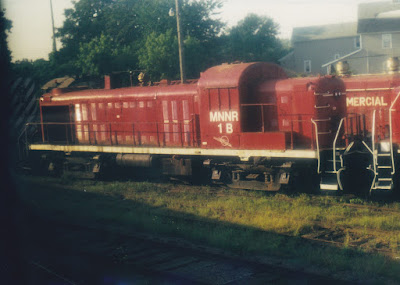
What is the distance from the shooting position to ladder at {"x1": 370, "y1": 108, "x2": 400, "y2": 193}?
11580mm

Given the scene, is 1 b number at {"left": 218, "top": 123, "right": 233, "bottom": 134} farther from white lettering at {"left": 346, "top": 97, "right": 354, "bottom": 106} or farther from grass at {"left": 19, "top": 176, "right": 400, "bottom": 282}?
white lettering at {"left": 346, "top": 97, "right": 354, "bottom": 106}

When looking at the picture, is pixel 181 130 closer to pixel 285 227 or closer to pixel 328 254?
pixel 285 227

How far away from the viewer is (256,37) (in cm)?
7212

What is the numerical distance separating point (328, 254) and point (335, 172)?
14.2ft

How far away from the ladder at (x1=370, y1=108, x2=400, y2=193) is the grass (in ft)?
1.96

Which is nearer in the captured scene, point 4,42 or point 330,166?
point 330,166

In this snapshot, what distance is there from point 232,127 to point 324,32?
55.9 m

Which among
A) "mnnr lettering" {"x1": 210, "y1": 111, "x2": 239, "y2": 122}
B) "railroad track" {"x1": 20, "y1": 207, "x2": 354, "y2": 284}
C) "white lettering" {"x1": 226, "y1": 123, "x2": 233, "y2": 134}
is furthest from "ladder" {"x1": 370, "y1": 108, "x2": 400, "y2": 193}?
"railroad track" {"x1": 20, "y1": 207, "x2": 354, "y2": 284}

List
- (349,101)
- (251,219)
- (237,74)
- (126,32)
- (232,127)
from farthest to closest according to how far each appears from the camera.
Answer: (126,32) → (349,101) → (232,127) → (237,74) → (251,219)

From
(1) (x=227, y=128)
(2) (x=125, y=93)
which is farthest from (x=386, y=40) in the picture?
(1) (x=227, y=128)

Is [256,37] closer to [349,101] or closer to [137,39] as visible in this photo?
[137,39]

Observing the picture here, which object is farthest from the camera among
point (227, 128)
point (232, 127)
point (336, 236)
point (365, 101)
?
point (365, 101)

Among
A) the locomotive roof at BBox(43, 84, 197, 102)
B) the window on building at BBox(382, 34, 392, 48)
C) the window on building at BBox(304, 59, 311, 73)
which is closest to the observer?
the locomotive roof at BBox(43, 84, 197, 102)

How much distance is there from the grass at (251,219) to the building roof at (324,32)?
52999mm
